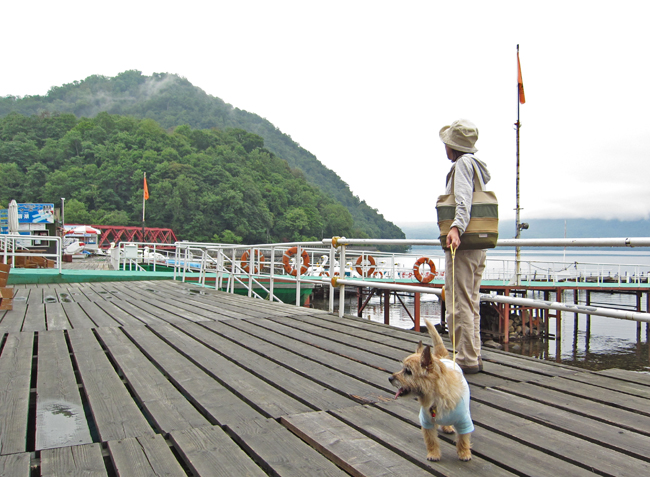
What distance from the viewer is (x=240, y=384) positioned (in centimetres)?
248

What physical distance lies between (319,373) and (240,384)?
49cm

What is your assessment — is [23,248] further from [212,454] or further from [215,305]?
[212,454]

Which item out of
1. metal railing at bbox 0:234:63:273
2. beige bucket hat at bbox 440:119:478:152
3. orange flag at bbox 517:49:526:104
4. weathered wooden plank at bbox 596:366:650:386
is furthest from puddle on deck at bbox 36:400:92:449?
orange flag at bbox 517:49:526:104

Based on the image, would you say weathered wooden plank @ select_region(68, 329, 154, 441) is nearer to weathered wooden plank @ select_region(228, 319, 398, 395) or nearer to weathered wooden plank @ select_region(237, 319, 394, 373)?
weathered wooden plank @ select_region(228, 319, 398, 395)

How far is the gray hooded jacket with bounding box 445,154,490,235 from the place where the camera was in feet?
8.19

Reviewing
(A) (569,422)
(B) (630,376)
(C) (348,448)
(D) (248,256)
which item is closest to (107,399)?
(C) (348,448)

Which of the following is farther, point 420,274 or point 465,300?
point 420,274

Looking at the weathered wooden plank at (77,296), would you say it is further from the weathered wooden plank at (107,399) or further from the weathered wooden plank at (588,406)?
the weathered wooden plank at (588,406)

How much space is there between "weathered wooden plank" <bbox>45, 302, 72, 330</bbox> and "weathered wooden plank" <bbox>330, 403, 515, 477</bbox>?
3351mm

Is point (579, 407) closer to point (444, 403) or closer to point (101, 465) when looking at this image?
point (444, 403)

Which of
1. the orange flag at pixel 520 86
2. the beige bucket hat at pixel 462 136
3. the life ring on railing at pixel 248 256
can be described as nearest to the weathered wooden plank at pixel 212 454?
the beige bucket hat at pixel 462 136

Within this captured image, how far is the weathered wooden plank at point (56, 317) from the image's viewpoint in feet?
14.2

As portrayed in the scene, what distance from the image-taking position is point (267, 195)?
280 ft

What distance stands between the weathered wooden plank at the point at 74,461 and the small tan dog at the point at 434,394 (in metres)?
1.05
